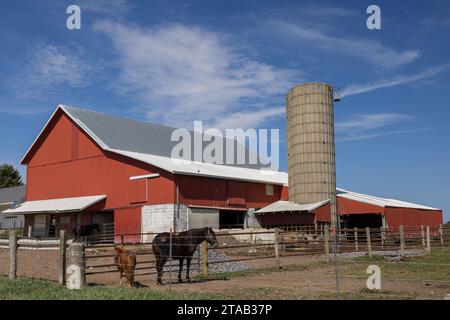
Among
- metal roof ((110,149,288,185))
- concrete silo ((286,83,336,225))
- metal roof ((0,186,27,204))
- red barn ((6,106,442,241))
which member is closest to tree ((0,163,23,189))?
metal roof ((0,186,27,204))

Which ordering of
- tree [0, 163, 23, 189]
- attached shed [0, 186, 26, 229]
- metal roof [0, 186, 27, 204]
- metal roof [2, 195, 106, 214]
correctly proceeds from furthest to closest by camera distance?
1. tree [0, 163, 23, 189]
2. metal roof [0, 186, 27, 204]
3. attached shed [0, 186, 26, 229]
4. metal roof [2, 195, 106, 214]

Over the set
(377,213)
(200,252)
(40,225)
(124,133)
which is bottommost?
(200,252)

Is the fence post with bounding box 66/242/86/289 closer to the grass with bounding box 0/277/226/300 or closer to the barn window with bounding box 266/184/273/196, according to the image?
the grass with bounding box 0/277/226/300

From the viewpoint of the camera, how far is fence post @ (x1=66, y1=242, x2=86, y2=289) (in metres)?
12.8

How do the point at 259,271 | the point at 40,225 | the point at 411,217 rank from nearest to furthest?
the point at 259,271, the point at 40,225, the point at 411,217

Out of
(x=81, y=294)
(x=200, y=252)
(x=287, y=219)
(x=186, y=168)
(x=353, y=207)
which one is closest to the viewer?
(x=81, y=294)

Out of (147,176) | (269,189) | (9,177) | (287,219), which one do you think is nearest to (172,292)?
(147,176)

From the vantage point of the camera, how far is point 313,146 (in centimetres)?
3644

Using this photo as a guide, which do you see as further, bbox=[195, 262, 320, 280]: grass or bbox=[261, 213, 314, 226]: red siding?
bbox=[261, 213, 314, 226]: red siding

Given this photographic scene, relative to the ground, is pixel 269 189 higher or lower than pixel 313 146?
lower

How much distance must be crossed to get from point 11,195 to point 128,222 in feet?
113

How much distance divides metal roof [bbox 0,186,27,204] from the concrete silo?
35469 mm

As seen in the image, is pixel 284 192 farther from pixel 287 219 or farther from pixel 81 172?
pixel 81 172
